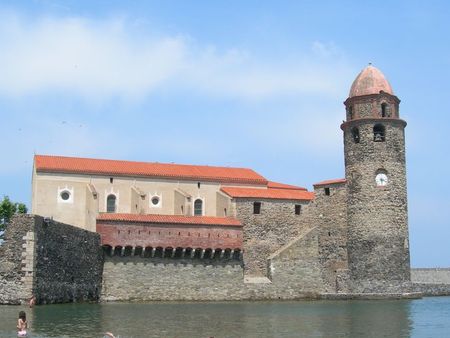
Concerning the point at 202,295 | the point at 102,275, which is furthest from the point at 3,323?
the point at 202,295

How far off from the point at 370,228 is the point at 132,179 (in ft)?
49.4

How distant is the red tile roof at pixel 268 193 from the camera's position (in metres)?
43.6

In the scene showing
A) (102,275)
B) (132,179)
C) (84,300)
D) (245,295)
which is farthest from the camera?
(132,179)

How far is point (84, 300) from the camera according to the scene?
118ft

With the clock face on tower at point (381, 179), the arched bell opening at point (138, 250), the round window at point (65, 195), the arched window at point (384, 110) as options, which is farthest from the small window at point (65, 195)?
the arched window at point (384, 110)

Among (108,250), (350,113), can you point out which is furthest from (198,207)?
(350,113)

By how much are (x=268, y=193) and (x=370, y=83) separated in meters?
9.55

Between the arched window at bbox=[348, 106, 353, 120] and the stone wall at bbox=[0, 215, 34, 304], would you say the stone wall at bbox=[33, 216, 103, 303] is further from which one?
the arched window at bbox=[348, 106, 353, 120]

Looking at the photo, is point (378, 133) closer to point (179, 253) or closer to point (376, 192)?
point (376, 192)

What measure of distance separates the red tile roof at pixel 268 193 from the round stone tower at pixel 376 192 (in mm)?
3017

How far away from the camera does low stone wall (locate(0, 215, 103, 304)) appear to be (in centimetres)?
2986

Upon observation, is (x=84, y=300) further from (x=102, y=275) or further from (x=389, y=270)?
(x=389, y=270)

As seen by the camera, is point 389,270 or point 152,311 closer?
point 152,311

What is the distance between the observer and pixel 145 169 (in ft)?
148
